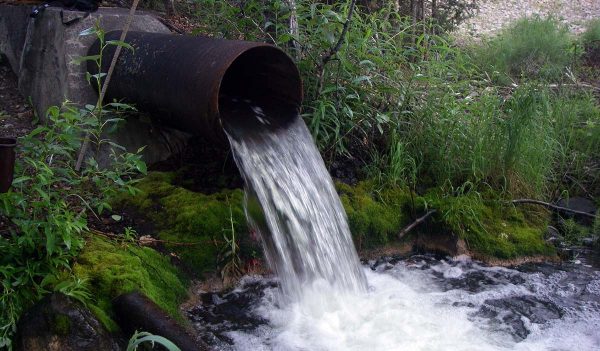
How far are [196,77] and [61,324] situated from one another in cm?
167

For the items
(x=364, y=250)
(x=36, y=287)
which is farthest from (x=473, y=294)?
(x=36, y=287)

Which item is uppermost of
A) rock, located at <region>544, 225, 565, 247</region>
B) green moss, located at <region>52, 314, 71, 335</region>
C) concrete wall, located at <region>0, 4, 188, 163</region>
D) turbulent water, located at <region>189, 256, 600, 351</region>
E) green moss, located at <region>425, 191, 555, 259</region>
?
concrete wall, located at <region>0, 4, 188, 163</region>

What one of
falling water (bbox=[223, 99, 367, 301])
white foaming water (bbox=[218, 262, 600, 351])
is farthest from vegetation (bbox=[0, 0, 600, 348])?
white foaming water (bbox=[218, 262, 600, 351])

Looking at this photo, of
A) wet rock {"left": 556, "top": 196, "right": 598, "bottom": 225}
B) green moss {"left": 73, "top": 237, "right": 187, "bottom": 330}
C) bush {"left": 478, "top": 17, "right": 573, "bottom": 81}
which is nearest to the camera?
green moss {"left": 73, "top": 237, "right": 187, "bottom": 330}

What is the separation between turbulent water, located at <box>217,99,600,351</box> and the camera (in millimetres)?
3660

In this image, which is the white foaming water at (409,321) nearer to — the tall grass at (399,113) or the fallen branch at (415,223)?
the fallen branch at (415,223)

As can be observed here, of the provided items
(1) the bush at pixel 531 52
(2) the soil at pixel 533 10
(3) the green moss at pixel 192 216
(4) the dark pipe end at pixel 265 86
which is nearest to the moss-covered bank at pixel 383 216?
(3) the green moss at pixel 192 216

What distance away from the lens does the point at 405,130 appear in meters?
5.48

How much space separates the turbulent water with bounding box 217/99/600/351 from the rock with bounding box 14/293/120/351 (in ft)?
2.42

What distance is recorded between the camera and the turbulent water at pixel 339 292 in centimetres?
366

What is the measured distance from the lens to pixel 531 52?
9.47 m

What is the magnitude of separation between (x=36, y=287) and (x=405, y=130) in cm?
341

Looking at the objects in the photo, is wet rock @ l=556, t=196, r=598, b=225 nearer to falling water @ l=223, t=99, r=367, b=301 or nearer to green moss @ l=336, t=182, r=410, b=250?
green moss @ l=336, t=182, r=410, b=250

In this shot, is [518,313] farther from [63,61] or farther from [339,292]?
[63,61]
